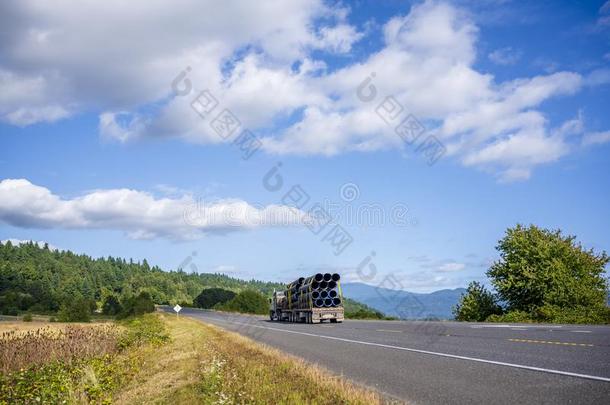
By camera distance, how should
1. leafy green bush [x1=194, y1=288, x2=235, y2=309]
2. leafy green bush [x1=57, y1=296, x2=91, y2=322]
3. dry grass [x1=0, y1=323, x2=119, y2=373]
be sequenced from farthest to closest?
leafy green bush [x1=194, y1=288, x2=235, y2=309] → leafy green bush [x1=57, y1=296, x2=91, y2=322] → dry grass [x1=0, y1=323, x2=119, y2=373]

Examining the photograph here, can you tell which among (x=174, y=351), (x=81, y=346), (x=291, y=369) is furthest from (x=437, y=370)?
(x=81, y=346)

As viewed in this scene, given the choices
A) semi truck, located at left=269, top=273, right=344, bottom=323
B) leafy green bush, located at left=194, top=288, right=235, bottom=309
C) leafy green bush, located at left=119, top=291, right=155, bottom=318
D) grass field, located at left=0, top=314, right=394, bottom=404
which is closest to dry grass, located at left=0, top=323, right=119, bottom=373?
grass field, located at left=0, top=314, right=394, bottom=404

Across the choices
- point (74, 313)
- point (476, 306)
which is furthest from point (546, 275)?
point (74, 313)

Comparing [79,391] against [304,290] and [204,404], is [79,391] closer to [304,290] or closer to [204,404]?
[204,404]

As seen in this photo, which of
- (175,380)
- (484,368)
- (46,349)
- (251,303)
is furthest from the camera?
(251,303)

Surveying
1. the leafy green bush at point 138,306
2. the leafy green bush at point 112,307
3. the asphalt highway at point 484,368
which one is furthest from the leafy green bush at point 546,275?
the leafy green bush at point 112,307

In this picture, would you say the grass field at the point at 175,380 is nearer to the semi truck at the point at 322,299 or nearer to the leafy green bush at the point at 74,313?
the semi truck at the point at 322,299

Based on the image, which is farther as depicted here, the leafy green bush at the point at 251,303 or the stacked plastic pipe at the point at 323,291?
the leafy green bush at the point at 251,303

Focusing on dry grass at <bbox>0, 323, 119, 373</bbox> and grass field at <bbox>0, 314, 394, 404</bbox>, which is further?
Answer: dry grass at <bbox>0, 323, 119, 373</bbox>

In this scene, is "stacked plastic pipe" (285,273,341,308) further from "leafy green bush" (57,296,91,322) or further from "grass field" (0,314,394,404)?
"leafy green bush" (57,296,91,322)

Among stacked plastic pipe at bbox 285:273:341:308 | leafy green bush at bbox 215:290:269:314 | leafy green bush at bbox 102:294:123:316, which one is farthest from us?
leafy green bush at bbox 102:294:123:316

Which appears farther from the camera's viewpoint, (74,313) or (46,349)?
(74,313)

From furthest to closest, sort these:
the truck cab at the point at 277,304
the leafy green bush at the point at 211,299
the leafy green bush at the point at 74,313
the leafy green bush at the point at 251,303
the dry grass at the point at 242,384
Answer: the leafy green bush at the point at 211,299
the leafy green bush at the point at 251,303
the leafy green bush at the point at 74,313
the truck cab at the point at 277,304
the dry grass at the point at 242,384

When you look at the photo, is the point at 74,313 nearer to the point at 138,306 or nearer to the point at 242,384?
the point at 138,306
